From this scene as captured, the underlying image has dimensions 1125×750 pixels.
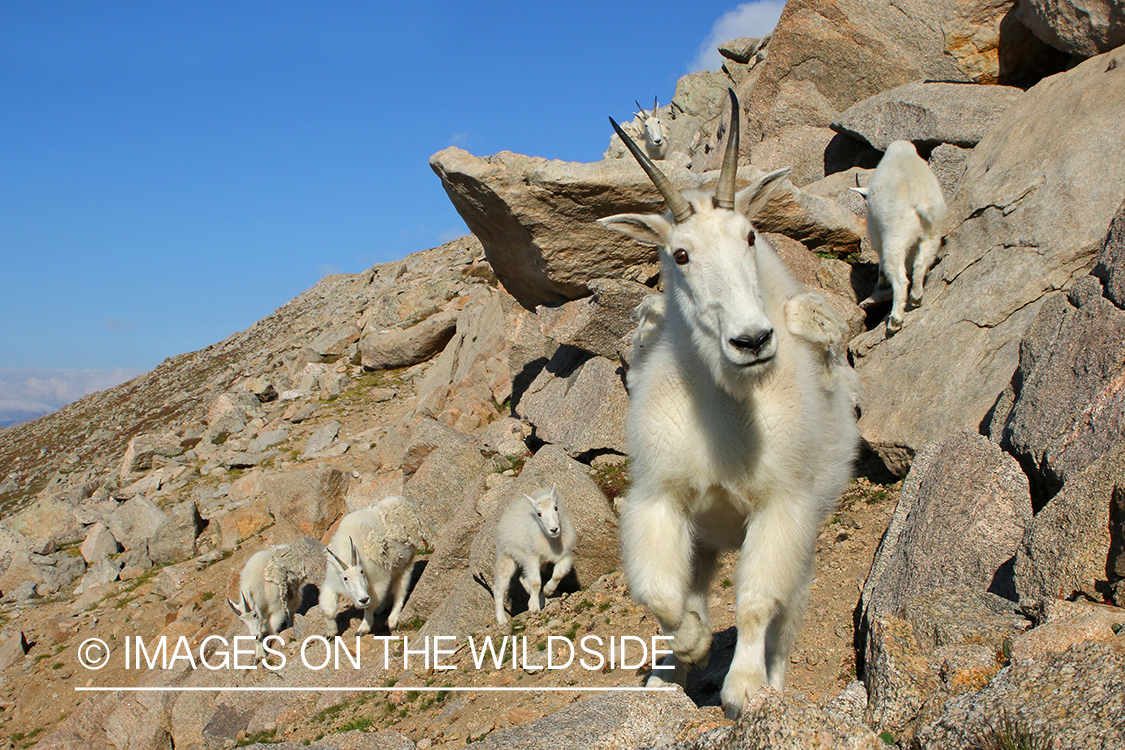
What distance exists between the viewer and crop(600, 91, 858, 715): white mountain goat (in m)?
4.10

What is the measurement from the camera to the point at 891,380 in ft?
28.4

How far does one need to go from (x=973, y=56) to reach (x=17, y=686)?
20.3 metres

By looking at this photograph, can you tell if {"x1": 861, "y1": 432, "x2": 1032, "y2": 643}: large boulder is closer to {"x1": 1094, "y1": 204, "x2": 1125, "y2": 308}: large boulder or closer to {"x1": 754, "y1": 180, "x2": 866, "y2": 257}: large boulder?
{"x1": 1094, "y1": 204, "x2": 1125, "y2": 308}: large boulder

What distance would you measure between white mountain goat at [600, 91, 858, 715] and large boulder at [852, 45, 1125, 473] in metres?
3.73

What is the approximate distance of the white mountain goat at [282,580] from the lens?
37.6 feet

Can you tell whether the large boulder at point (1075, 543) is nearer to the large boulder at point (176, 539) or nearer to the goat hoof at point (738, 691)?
the goat hoof at point (738, 691)

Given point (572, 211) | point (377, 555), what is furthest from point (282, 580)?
point (572, 211)

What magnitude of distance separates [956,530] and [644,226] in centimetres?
294

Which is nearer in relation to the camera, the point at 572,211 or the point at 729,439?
the point at 729,439

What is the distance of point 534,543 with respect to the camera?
31.4 ft

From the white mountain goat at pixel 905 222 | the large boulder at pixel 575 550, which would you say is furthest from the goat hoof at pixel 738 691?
the white mountain goat at pixel 905 222

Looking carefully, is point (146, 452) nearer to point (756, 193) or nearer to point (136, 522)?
point (136, 522)

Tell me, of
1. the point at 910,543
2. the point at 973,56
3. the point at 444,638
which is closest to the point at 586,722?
the point at 910,543

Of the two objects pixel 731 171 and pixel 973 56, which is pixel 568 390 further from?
pixel 973 56
